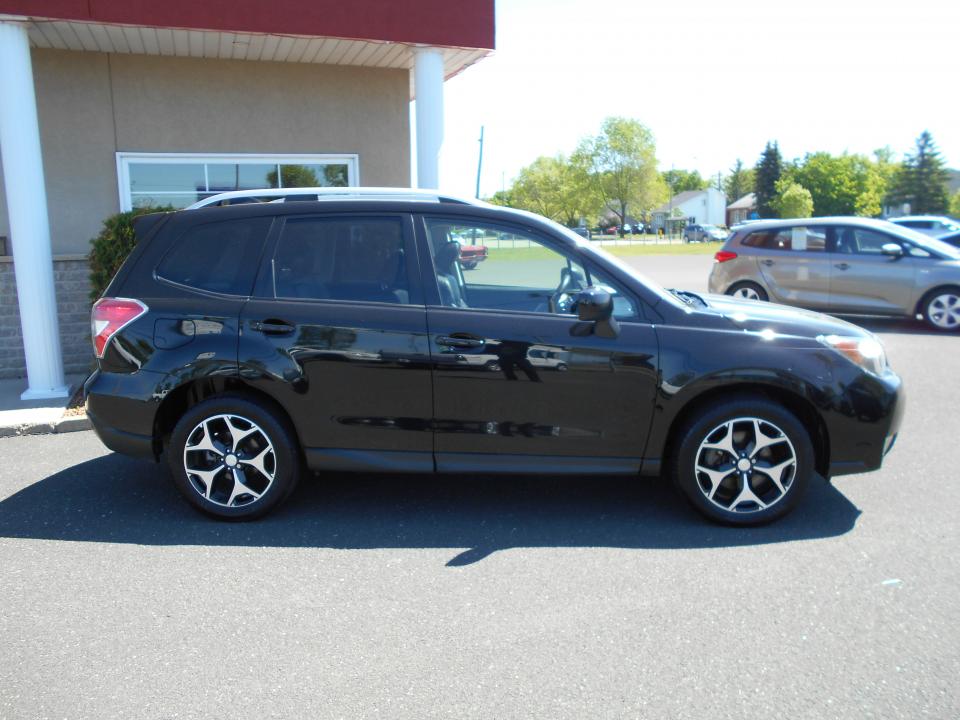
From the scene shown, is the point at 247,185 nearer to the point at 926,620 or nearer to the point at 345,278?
the point at 345,278

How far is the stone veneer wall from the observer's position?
873 cm

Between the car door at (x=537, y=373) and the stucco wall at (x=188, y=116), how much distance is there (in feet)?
22.7

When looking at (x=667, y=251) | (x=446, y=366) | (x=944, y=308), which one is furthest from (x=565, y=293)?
(x=667, y=251)

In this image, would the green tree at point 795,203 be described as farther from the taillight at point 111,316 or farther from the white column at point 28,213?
the taillight at point 111,316

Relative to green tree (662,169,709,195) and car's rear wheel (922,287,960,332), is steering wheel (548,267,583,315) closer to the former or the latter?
car's rear wheel (922,287,960,332)

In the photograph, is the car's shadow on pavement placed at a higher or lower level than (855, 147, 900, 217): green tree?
lower

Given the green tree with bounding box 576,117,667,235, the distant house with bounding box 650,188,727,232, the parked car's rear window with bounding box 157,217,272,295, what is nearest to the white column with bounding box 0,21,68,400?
the parked car's rear window with bounding box 157,217,272,295

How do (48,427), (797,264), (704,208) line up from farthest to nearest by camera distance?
(704,208)
(797,264)
(48,427)

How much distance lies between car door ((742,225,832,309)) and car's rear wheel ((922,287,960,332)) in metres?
1.38

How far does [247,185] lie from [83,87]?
2156mm

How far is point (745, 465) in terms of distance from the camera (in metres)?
4.42

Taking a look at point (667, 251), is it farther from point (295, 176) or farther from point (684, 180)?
point (684, 180)

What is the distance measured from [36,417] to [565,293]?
4.92m

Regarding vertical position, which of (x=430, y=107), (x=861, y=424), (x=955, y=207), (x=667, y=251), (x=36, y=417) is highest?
(x=955, y=207)
